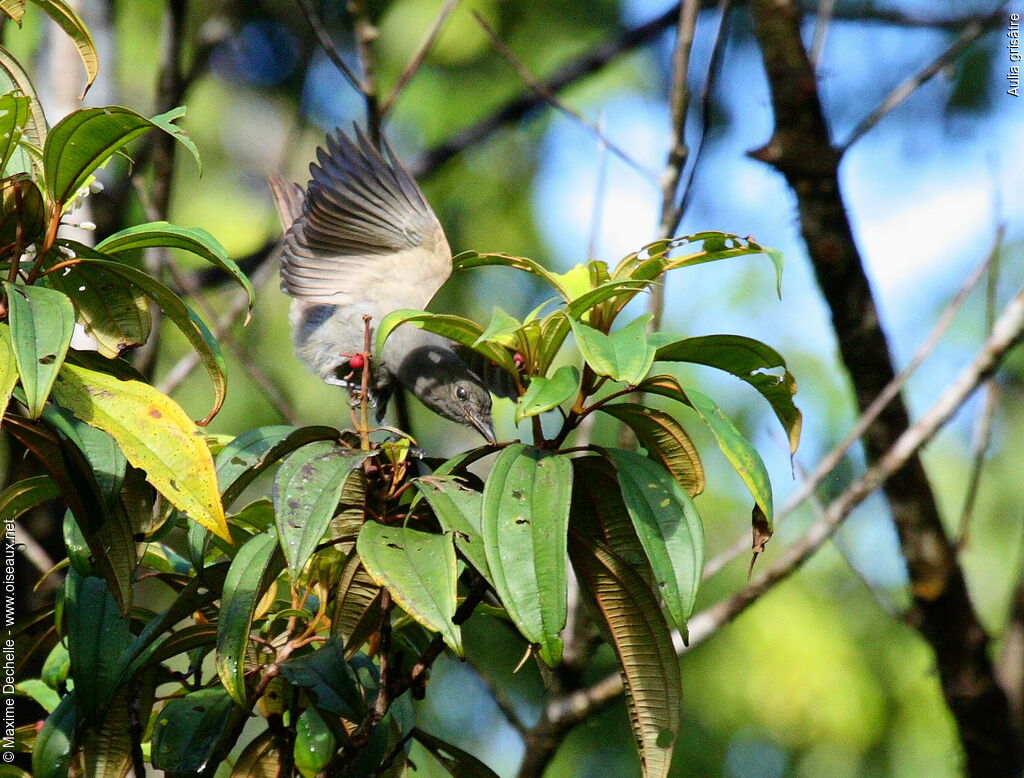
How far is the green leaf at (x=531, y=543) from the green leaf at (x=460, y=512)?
0.09 ft

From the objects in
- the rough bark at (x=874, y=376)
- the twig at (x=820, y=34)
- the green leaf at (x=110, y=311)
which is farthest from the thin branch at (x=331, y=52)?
the green leaf at (x=110, y=311)

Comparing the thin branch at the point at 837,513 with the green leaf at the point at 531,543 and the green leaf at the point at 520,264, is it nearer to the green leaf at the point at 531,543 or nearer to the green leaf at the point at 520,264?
the green leaf at the point at 520,264

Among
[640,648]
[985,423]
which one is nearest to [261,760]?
[640,648]

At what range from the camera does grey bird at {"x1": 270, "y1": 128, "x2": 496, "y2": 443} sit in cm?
210

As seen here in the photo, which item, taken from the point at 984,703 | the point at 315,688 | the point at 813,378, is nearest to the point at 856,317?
the point at 984,703

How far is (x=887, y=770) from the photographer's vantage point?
12.7ft

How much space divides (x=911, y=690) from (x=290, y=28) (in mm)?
4428

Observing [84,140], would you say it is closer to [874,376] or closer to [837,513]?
[837,513]

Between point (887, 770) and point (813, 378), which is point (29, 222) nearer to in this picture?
point (813, 378)

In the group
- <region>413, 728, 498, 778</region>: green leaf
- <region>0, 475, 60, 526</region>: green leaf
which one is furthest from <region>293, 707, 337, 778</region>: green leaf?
<region>0, 475, 60, 526</region>: green leaf

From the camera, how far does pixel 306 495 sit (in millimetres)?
1055

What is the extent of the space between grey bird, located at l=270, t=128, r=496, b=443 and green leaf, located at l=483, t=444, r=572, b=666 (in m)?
0.99

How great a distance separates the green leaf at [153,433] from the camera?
105 cm

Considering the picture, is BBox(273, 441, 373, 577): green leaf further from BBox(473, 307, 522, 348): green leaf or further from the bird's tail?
the bird's tail
